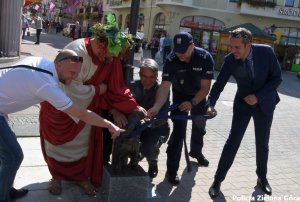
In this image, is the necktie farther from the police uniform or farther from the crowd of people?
the police uniform

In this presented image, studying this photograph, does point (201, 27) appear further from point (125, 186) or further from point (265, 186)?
point (125, 186)

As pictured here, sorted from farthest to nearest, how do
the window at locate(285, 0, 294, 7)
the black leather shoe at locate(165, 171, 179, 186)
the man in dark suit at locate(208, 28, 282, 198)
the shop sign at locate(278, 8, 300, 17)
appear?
the window at locate(285, 0, 294, 7)
the shop sign at locate(278, 8, 300, 17)
the black leather shoe at locate(165, 171, 179, 186)
the man in dark suit at locate(208, 28, 282, 198)

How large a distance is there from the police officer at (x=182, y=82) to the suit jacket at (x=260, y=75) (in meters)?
0.21

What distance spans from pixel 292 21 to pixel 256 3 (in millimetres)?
3270

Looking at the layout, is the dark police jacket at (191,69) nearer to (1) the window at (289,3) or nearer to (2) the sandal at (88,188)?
(2) the sandal at (88,188)

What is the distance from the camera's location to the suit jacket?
428 cm

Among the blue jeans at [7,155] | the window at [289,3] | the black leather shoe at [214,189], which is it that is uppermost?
the window at [289,3]

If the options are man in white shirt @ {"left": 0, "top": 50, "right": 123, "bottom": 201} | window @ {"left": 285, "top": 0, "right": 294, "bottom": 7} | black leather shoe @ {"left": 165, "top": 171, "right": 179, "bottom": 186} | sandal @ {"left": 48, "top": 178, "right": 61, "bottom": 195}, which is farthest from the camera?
window @ {"left": 285, "top": 0, "right": 294, "bottom": 7}

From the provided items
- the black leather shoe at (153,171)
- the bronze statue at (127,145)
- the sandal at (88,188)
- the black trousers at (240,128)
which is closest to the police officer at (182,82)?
the black leather shoe at (153,171)

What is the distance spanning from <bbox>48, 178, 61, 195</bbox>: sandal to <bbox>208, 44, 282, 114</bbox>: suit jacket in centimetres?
181

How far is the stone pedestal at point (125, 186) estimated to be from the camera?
379 cm

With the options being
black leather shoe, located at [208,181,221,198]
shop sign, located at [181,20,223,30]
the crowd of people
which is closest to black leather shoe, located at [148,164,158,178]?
the crowd of people

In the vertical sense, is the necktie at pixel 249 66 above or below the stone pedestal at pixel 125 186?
above

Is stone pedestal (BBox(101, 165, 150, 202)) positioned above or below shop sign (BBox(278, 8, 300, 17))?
below
